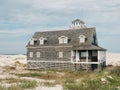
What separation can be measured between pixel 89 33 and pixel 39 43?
10.4 meters

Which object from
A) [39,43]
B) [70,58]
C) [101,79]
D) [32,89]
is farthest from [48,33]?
[32,89]

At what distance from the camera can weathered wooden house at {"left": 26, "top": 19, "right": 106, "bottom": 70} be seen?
47719 millimetres

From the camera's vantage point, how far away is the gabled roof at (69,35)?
4856 cm

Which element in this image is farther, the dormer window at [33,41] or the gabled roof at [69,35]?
the dormer window at [33,41]

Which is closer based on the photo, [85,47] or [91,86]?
[91,86]

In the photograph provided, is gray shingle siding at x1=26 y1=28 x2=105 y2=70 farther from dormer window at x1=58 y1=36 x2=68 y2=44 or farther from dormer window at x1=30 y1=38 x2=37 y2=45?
dormer window at x1=58 y1=36 x2=68 y2=44

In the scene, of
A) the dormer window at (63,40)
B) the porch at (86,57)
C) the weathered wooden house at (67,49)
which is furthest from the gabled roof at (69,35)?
the porch at (86,57)

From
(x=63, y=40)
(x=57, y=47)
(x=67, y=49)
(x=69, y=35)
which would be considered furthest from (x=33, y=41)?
(x=67, y=49)

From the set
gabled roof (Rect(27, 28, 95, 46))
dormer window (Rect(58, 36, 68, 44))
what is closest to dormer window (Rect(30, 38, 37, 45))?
gabled roof (Rect(27, 28, 95, 46))

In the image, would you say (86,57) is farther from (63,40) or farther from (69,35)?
(69,35)

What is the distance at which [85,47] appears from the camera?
154 ft

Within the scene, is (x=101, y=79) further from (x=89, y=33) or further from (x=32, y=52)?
(x=32, y=52)

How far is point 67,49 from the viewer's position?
161 feet

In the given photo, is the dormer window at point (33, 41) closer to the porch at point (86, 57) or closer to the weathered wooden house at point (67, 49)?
the weathered wooden house at point (67, 49)
